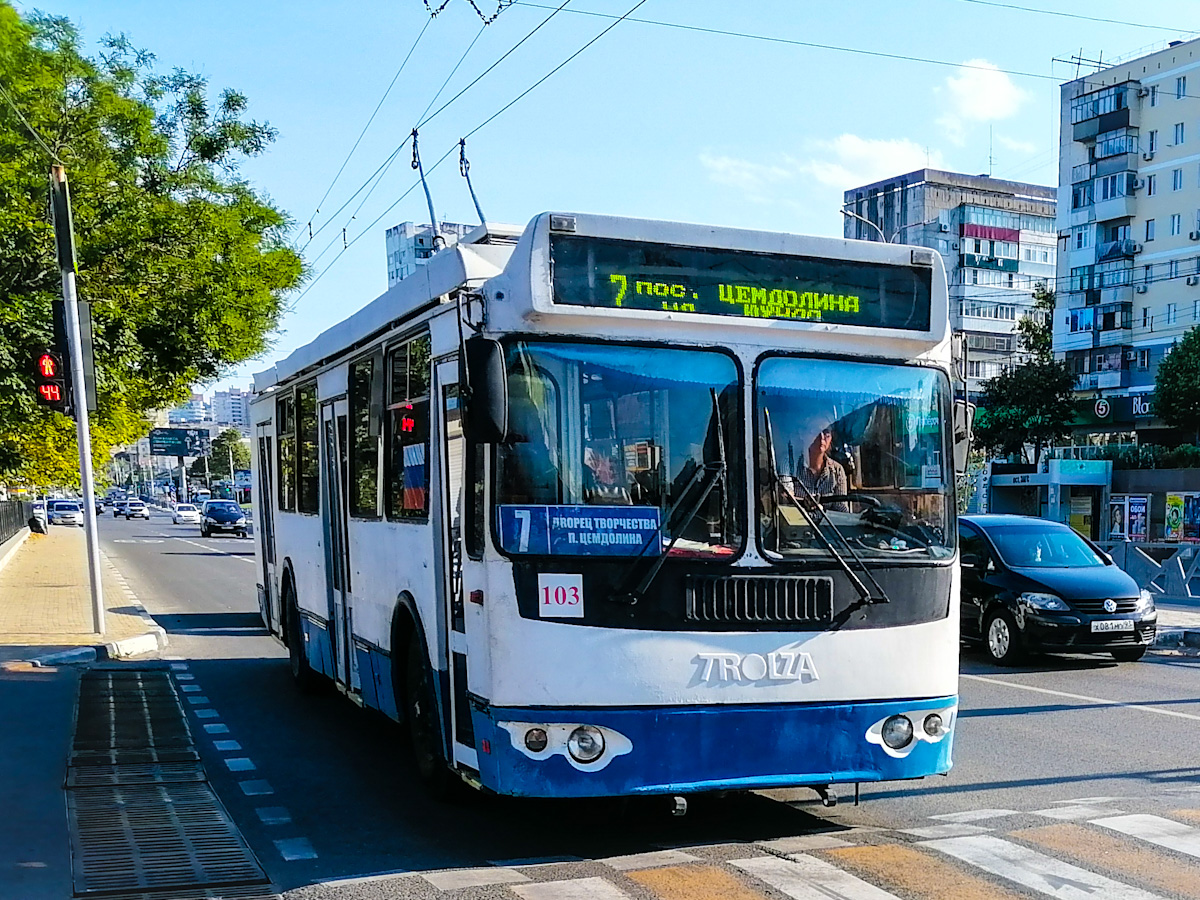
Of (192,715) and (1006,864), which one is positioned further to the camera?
(192,715)

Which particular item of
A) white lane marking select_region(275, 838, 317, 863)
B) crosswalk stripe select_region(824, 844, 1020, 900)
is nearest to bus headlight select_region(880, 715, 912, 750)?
crosswalk stripe select_region(824, 844, 1020, 900)

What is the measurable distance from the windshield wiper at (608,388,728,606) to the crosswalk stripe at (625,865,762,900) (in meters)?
1.22

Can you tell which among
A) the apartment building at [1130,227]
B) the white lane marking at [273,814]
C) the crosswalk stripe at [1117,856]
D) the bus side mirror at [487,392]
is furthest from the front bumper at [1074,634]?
the apartment building at [1130,227]

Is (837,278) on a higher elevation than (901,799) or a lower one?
higher

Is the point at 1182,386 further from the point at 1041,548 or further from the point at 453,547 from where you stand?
the point at 453,547

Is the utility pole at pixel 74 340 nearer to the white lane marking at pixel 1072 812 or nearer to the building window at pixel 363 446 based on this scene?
the building window at pixel 363 446

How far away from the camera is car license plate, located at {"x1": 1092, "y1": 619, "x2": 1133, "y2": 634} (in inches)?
552

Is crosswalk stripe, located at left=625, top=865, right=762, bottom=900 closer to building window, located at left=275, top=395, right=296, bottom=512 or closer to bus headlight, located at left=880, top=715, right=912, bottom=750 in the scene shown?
bus headlight, located at left=880, top=715, right=912, bottom=750

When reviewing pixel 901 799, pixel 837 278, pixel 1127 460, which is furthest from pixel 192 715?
pixel 1127 460

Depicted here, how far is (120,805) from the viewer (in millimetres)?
7734

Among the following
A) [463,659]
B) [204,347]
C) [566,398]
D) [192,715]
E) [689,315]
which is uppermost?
[204,347]

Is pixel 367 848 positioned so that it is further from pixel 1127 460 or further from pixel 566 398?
pixel 1127 460

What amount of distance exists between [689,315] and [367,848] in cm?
311

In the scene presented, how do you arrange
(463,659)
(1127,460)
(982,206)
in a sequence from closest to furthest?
1. (463,659)
2. (1127,460)
3. (982,206)
